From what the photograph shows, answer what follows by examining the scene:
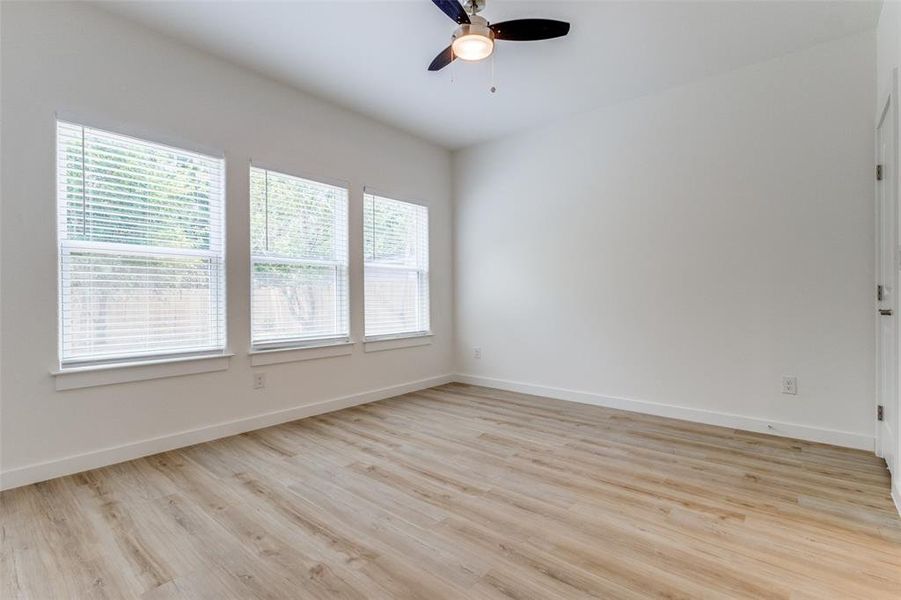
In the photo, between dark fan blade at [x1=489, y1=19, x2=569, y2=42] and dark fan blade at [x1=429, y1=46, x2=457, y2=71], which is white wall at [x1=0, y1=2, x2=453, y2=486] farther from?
dark fan blade at [x1=489, y1=19, x2=569, y2=42]

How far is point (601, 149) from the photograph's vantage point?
4.01m

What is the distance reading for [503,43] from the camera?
9.76 ft

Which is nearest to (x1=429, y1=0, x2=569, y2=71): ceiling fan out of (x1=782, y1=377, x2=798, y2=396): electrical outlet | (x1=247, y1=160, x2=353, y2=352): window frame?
(x1=247, y1=160, x2=353, y2=352): window frame

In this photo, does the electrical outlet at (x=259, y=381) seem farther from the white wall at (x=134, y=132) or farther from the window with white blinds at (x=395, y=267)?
the window with white blinds at (x=395, y=267)

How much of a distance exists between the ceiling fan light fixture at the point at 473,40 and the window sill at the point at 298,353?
2607mm

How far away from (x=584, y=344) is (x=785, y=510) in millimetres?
2200

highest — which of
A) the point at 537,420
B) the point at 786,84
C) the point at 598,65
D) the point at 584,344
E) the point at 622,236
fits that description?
the point at 598,65

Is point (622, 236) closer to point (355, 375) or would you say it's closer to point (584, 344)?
point (584, 344)

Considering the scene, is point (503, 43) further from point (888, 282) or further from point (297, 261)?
point (888, 282)

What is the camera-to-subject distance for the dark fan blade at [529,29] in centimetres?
239

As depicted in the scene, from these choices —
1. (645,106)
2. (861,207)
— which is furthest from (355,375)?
(861,207)

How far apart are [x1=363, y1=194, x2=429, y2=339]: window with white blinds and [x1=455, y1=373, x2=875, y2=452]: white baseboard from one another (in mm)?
1295

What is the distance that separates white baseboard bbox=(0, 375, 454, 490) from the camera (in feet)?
7.77

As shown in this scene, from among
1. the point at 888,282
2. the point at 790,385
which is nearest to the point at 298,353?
the point at 790,385
